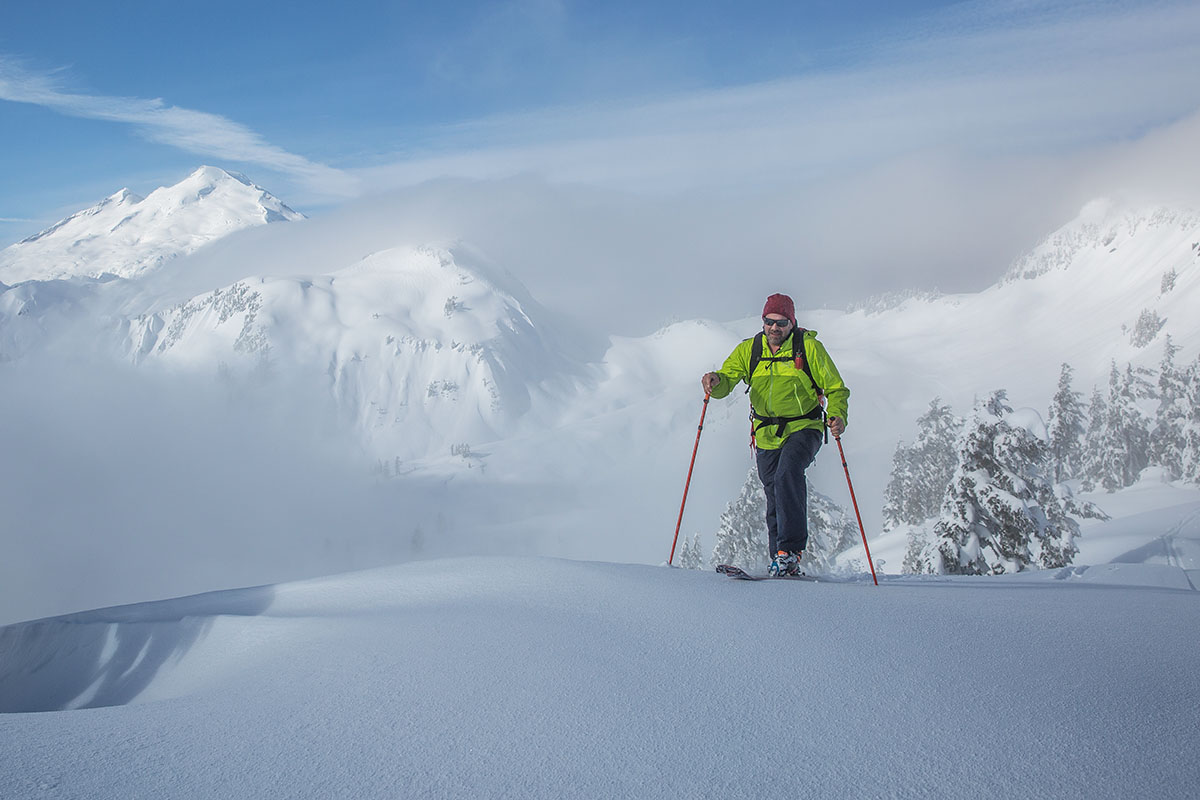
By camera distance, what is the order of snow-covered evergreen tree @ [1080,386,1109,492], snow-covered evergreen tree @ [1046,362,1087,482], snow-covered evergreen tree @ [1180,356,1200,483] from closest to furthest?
snow-covered evergreen tree @ [1180,356,1200,483] < snow-covered evergreen tree @ [1046,362,1087,482] < snow-covered evergreen tree @ [1080,386,1109,492]

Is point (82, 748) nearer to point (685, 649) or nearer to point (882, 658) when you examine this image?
point (685, 649)

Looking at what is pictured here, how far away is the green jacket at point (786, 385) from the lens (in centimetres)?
625

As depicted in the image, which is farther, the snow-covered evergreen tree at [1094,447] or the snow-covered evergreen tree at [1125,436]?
the snow-covered evergreen tree at [1094,447]

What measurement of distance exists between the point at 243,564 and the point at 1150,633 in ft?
543

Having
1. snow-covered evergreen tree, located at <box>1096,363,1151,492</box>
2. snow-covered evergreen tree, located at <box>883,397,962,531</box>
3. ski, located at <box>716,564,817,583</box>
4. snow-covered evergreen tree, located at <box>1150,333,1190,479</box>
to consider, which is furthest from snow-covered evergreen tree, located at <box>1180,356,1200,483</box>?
ski, located at <box>716,564,817,583</box>

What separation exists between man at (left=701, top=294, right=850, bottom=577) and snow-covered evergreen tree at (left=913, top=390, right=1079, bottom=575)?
15211mm

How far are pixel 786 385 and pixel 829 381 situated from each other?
1.28 ft

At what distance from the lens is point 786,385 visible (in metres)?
6.43

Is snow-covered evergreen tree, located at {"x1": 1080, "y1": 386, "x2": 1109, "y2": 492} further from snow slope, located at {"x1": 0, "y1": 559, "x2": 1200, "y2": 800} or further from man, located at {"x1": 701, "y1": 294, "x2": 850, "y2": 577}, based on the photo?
snow slope, located at {"x1": 0, "y1": 559, "x2": 1200, "y2": 800}

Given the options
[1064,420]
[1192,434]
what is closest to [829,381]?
[1064,420]

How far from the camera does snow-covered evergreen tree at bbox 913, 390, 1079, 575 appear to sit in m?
18.7

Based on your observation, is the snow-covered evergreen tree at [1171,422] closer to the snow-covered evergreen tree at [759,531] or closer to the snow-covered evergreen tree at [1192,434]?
the snow-covered evergreen tree at [1192,434]

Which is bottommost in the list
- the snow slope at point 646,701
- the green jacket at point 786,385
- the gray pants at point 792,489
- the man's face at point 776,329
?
the snow slope at point 646,701

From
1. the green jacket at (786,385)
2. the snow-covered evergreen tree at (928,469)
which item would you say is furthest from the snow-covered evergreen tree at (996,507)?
the snow-covered evergreen tree at (928,469)
